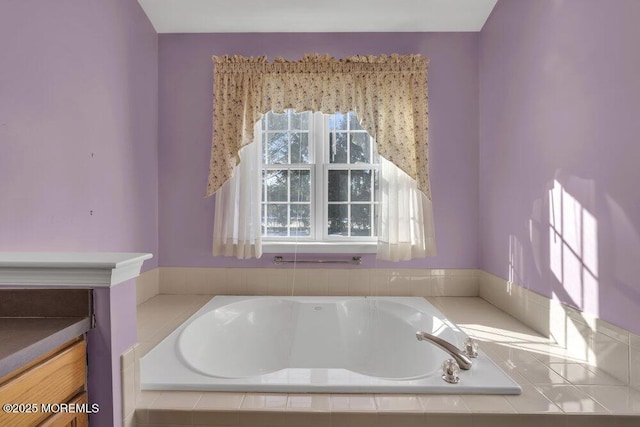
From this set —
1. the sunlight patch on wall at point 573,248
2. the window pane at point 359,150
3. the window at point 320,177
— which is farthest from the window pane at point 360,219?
the sunlight patch on wall at point 573,248

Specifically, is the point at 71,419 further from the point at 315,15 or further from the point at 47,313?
the point at 315,15

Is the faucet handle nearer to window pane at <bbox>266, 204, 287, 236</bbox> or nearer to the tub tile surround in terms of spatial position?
the tub tile surround

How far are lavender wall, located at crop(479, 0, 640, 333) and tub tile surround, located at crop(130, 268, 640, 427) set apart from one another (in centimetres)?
15

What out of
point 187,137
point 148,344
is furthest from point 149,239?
point 148,344

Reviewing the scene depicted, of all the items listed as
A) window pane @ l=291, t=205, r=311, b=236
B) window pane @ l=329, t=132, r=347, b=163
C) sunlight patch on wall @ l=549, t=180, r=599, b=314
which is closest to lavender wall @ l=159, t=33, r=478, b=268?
window pane @ l=291, t=205, r=311, b=236

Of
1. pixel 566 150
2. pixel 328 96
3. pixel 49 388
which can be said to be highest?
pixel 328 96

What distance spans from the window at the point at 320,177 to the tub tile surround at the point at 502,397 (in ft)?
2.99

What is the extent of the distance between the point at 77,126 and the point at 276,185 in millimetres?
1359

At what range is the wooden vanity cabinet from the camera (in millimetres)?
792

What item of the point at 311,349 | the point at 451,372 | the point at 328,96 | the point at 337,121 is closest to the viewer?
the point at 451,372

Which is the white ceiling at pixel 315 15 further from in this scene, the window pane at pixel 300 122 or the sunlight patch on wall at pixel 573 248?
the sunlight patch on wall at pixel 573 248

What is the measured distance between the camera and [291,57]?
268cm

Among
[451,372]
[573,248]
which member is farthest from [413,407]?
[573,248]

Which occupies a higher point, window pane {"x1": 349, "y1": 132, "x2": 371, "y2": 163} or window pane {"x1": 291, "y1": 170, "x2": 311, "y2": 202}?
window pane {"x1": 349, "y1": 132, "x2": 371, "y2": 163}
